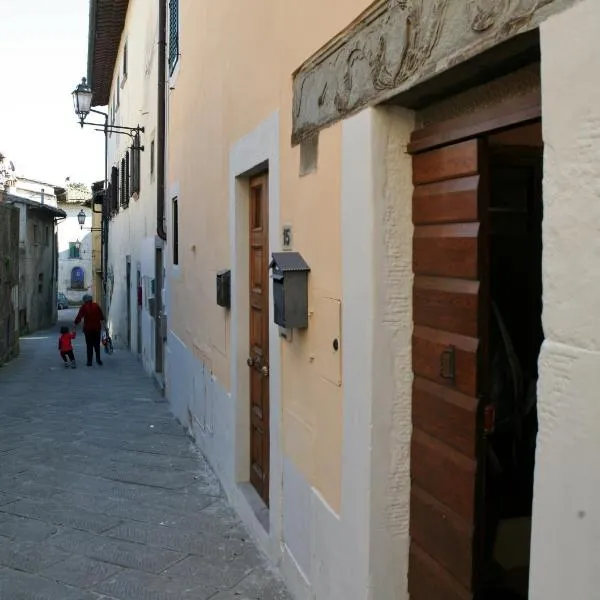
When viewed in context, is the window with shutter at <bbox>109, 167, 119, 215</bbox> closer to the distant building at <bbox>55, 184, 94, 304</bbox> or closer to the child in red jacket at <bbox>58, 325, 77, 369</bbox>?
the child in red jacket at <bbox>58, 325, 77, 369</bbox>

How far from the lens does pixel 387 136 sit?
284 cm

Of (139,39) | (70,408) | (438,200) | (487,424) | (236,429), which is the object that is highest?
(139,39)

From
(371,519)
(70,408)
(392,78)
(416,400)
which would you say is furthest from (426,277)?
(70,408)

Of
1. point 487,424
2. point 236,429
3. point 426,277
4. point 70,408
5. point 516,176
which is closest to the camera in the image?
point 487,424

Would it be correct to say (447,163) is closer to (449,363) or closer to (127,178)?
(449,363)

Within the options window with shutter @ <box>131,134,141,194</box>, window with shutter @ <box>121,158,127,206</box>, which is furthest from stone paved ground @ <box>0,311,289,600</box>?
window with shutter @ <box>121,158,127,206</box>

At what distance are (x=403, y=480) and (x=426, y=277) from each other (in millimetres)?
818

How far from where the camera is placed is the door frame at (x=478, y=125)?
2.14 meters

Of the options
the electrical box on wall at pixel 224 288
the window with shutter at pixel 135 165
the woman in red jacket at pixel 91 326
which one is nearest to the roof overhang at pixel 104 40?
the window with shutter at pixel 135 165

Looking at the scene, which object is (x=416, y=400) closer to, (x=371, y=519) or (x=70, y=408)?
(x=371, y=519)

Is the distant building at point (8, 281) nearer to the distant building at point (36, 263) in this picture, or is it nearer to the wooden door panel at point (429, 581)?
the distant building at point (36, 263)

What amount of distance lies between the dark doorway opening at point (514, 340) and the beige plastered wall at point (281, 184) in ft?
2.30

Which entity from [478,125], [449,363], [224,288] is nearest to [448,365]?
[449,363]

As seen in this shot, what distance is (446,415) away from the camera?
2641 millimetres
